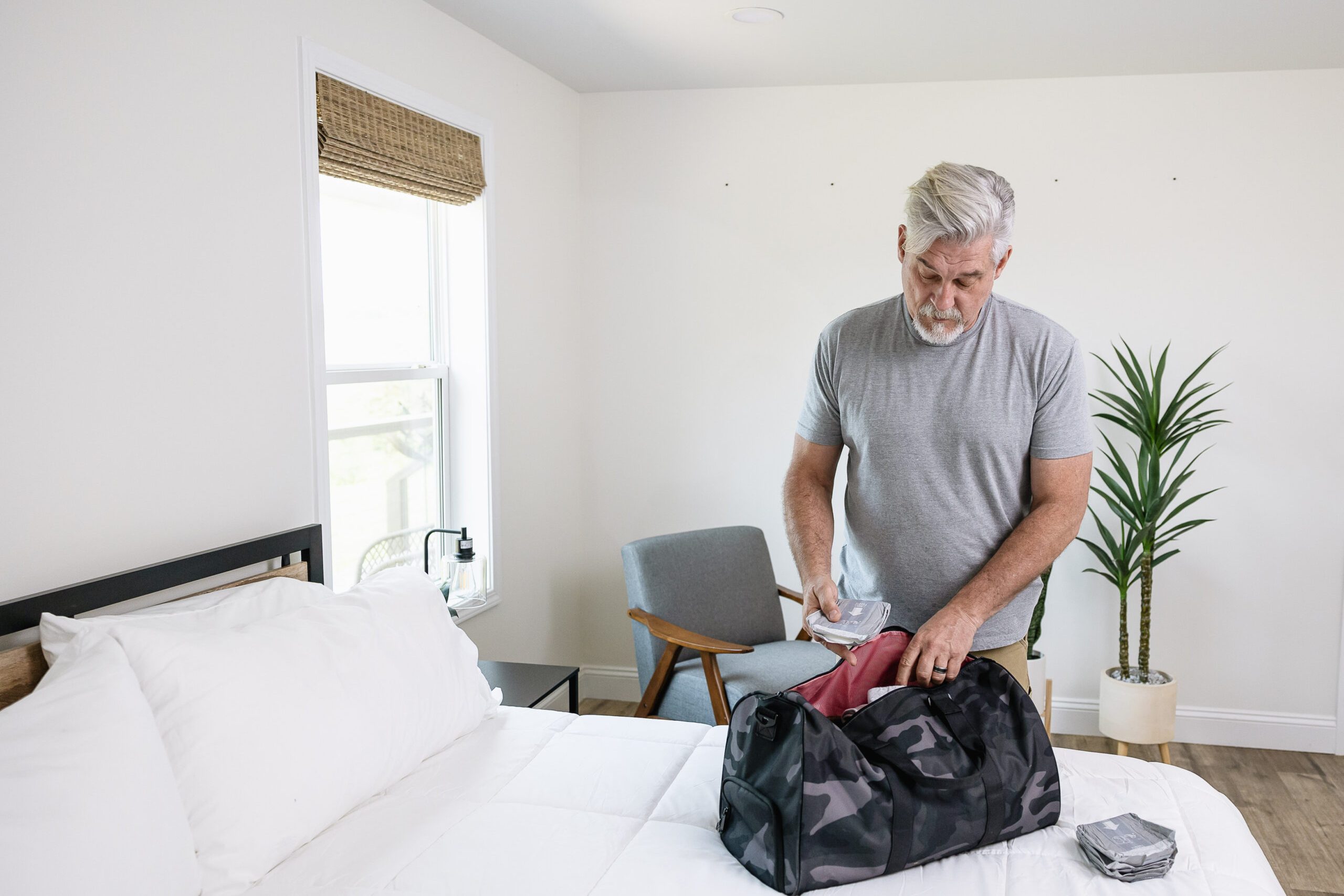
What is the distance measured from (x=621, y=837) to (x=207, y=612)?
2.77 feet

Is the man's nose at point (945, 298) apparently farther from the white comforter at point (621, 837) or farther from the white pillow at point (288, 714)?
the white pillow at point (288, 714)

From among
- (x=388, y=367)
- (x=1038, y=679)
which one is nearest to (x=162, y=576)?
(x=388, y=367)

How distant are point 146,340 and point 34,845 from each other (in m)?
1.00

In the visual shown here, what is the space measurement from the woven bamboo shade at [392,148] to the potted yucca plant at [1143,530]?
223cm

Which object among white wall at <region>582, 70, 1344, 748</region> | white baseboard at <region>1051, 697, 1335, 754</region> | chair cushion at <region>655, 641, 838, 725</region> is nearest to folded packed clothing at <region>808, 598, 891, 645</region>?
chair cushion at <region>655, 641, 838, 725</region>

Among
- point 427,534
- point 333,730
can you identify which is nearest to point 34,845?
point 333,730

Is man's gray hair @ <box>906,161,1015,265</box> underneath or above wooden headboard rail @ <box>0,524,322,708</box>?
above

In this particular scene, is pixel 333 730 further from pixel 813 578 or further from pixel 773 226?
pixel 773 226

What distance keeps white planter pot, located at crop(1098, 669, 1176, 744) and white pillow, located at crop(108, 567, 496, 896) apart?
245 centimetres

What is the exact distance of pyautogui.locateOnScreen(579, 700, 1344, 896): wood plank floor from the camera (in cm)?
271

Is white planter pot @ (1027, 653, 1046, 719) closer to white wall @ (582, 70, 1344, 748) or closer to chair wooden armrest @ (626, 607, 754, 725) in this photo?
white wall @ (582, 70, 1344, 748)

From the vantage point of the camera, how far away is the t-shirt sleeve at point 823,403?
2008 mm

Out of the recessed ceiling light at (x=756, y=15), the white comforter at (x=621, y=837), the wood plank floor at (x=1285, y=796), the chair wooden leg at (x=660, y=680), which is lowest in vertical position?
the wood plank floor at (x=1285, y=796)

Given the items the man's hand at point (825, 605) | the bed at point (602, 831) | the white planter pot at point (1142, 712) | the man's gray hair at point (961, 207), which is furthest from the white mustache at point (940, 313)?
the white planter pot at point (1142, 712)
